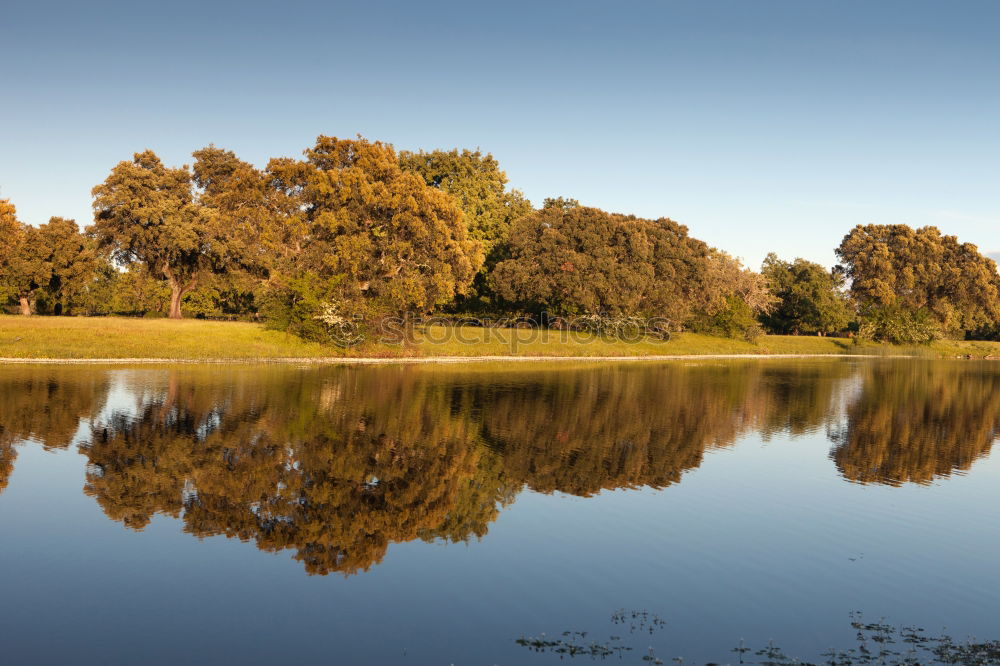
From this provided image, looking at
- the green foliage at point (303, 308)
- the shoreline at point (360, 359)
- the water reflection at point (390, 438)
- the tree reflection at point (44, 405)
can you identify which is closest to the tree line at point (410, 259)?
the green foliage at point (303, 308)

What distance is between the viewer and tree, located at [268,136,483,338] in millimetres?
60312

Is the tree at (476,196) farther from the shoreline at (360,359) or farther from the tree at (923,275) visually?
the tree at (923,275)

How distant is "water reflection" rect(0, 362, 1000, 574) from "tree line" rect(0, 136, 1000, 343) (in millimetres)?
16912

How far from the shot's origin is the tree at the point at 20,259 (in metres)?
73.6

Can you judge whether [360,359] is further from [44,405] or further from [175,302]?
[44,405]

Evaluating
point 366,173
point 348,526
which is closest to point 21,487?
point 348,526

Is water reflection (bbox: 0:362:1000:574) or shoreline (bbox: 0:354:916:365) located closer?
water reflection (bbox: 0:362:1000:574)

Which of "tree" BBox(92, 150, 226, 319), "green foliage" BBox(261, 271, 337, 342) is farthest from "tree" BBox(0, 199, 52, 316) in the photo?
"green foliage" BBox(261, 271, 337, 342)

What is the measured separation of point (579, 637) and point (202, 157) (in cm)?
8652

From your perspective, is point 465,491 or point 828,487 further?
point 828,487

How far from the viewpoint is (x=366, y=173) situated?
209ft

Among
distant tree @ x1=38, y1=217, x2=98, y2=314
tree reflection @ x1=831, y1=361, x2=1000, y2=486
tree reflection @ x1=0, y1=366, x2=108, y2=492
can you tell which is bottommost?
tree reflection @ x1=0, y1=366, x2=108, y2=492

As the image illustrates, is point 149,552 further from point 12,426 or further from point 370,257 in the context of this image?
point 370,257

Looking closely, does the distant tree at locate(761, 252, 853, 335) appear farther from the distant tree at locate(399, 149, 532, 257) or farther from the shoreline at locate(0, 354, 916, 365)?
the distant tree at locate(399, 149, 532, 257)
